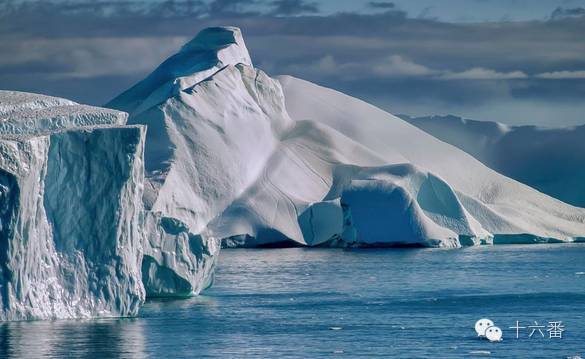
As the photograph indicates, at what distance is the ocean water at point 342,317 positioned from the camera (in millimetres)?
21672

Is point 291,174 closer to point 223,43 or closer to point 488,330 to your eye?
point 223,43

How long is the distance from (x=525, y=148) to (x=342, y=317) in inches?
2490

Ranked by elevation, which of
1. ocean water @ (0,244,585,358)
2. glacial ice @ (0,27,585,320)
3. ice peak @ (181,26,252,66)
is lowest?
ocean water @ (0,244,585,358)

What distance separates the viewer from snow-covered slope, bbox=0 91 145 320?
22562 millimetres

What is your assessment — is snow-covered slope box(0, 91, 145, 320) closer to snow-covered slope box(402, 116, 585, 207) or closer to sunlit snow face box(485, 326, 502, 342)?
sunlit snow face box(485, 326, 502, 342)

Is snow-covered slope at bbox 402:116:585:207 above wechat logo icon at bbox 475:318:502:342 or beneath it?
above

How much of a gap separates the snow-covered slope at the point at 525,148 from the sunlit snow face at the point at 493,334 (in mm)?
59844

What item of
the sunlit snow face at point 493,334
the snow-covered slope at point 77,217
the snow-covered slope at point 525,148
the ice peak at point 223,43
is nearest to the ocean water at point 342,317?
the sunlit snow face at point 493,334

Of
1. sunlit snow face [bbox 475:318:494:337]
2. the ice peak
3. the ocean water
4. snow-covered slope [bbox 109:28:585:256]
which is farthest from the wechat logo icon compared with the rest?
the ice peak

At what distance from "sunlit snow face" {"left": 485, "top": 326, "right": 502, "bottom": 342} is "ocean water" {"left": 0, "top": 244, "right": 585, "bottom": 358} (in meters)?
0.16

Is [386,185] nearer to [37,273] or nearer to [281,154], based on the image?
[281,154]

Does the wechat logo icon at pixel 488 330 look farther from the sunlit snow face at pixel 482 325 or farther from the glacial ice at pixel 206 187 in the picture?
the glacial ice at pixel 206 187

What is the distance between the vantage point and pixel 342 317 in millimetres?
27297

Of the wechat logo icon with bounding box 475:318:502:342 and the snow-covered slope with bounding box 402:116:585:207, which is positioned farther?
the snow-covered slope with bounding box 402:116:585:207
